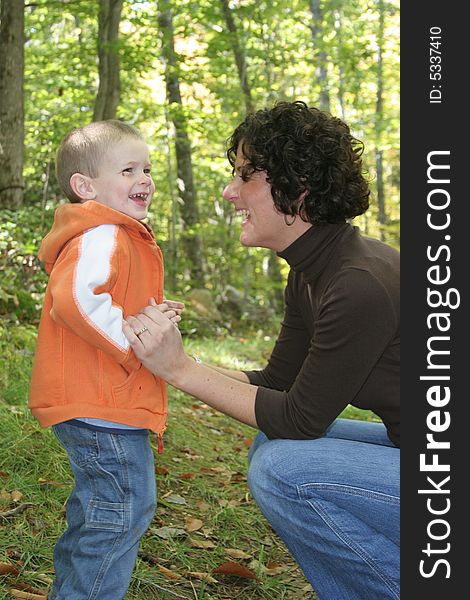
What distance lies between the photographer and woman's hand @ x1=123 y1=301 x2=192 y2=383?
226 cm

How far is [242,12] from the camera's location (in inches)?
389

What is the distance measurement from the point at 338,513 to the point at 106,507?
0.72m

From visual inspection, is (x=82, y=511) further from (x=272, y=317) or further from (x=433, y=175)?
(x=272, y=317)

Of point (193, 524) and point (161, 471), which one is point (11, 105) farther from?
point (193, 524)

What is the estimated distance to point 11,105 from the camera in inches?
273

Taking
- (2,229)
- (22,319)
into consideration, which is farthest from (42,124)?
(22,319)

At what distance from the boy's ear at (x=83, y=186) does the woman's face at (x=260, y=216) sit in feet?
1.68

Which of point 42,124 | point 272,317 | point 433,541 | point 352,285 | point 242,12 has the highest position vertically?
point 242,12

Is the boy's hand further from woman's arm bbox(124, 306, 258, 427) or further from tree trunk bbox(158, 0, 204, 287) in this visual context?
tree trunk bbox(158, 0, 204, 287)

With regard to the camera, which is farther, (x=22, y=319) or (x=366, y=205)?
(x=22, y=319)

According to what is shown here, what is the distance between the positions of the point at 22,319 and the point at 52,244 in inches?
147

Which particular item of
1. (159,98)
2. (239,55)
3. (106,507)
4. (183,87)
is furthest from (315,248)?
(159,98)

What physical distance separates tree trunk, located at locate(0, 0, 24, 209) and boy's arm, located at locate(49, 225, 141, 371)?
4.95 m

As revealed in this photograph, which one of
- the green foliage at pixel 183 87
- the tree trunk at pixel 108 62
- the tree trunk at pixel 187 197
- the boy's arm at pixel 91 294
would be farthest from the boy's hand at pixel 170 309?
the tree trunk at pixel 187 197
